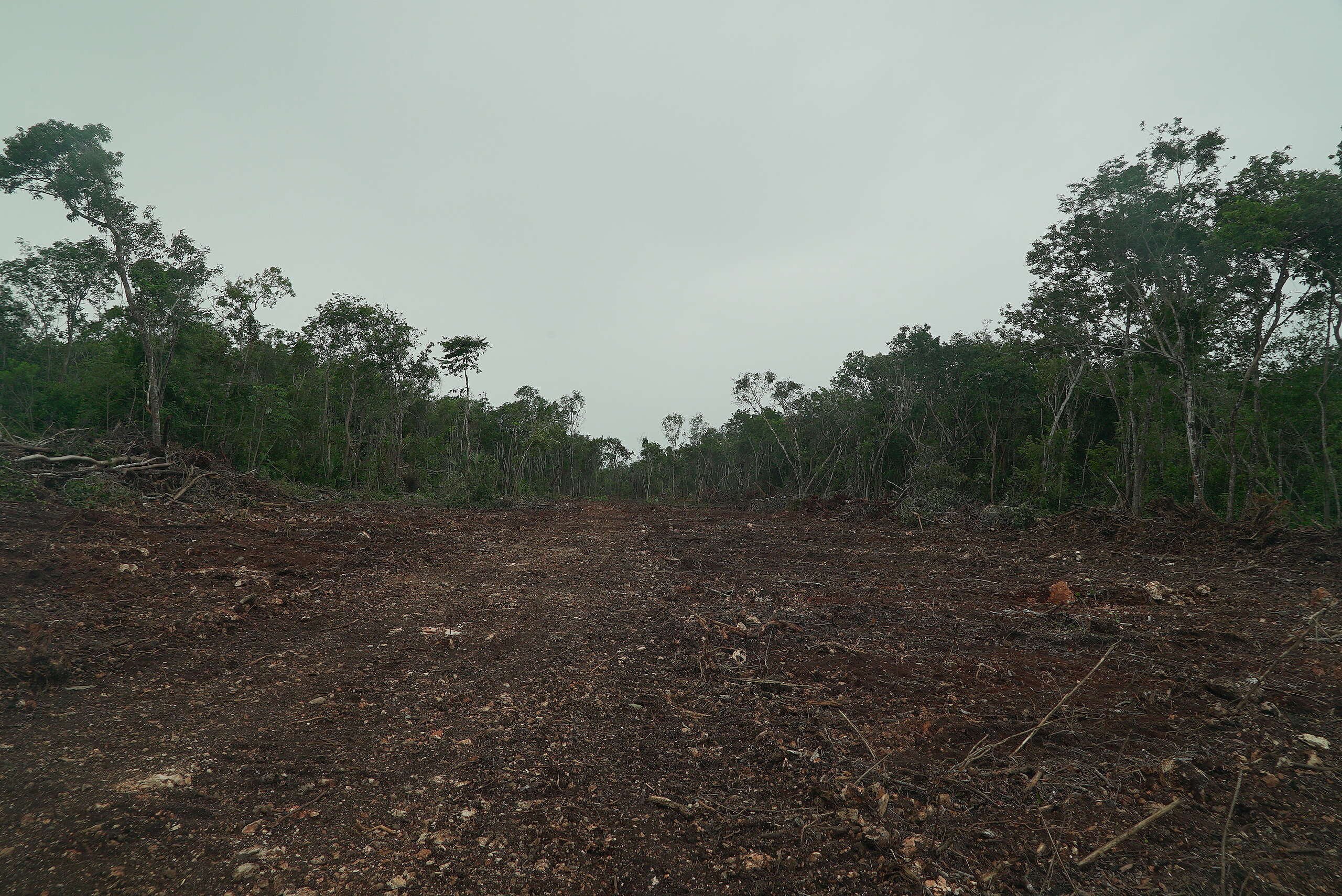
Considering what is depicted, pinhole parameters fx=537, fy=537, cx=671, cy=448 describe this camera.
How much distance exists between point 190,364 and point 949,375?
30.7m

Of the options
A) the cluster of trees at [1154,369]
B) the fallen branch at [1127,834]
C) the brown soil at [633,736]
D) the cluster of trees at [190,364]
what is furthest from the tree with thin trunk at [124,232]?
the cluster of trees at [1154,369]

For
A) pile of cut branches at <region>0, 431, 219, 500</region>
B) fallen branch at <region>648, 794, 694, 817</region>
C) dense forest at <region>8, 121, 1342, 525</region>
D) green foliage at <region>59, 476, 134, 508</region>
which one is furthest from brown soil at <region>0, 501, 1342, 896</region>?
dense forest at <region>8, 121, 1342, 525</region>

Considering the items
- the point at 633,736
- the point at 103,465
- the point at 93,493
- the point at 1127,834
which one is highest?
the point at 103,465

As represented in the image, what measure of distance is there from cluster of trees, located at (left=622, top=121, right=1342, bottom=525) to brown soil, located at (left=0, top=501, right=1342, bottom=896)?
873 cm

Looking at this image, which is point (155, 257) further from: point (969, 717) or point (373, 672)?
point (969, 717)

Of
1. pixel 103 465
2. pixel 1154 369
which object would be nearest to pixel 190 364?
pixel 103 465

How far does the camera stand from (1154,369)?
612 inches

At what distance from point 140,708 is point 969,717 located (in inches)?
181

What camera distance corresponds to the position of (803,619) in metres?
5.30

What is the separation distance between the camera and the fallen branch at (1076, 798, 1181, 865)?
1911 millimetres

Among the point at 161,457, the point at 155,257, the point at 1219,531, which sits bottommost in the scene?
the point at 1219,531

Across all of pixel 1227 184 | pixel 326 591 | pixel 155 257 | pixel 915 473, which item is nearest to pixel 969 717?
pixel 326 591

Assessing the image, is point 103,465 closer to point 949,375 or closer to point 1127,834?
point 1127,834

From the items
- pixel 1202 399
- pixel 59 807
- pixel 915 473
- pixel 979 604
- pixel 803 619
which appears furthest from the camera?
pixel 915 473
